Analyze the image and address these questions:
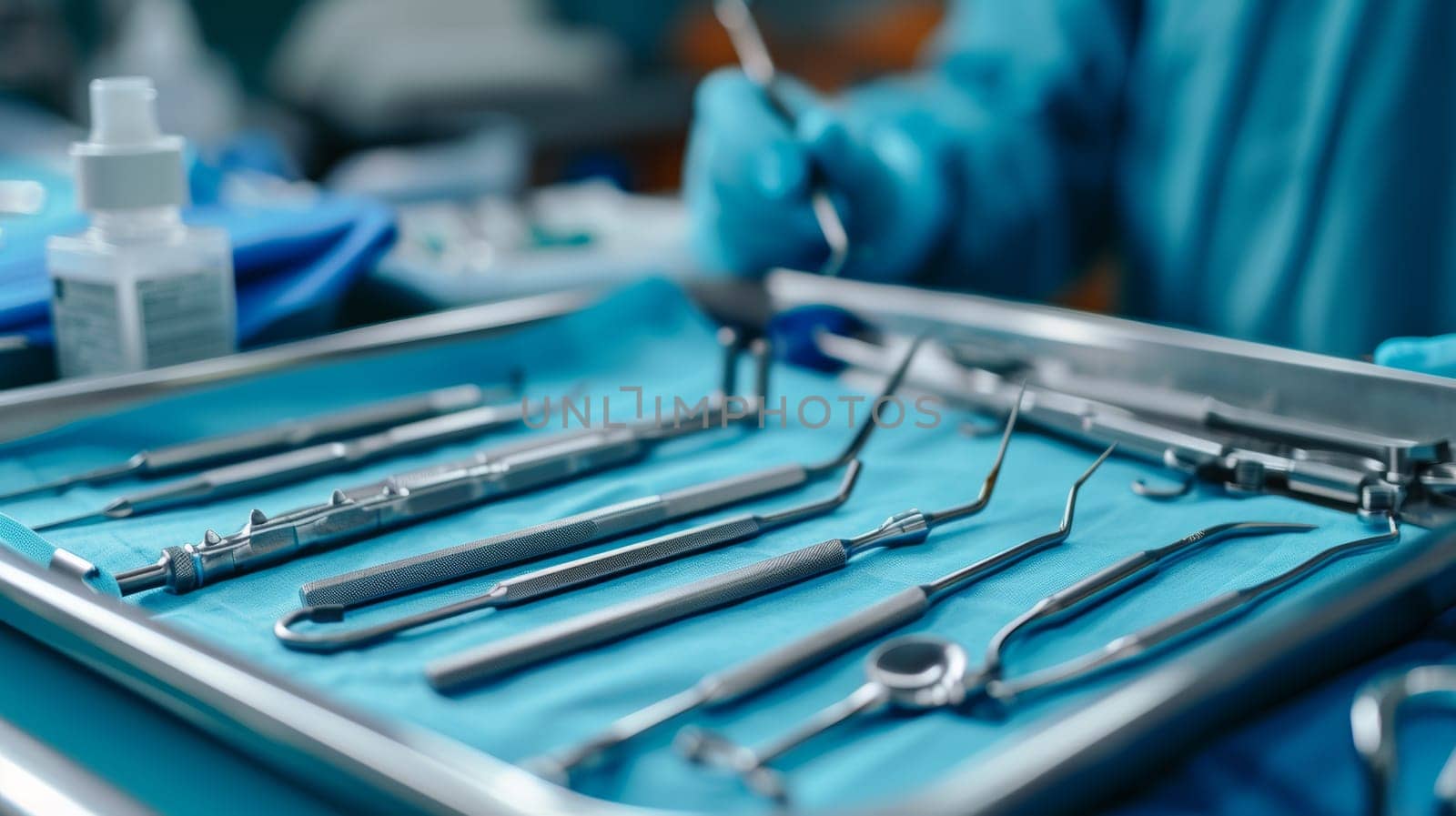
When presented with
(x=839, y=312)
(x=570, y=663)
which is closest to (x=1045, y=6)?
(x=839, y=312)

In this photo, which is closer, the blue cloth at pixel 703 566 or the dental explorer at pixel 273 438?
the blue cloth at pixel 703 566

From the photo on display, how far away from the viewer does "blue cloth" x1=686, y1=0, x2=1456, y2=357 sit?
63cm

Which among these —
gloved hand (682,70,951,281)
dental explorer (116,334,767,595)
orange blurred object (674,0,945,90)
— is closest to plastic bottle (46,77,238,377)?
dental explorer (116,334,767,595)

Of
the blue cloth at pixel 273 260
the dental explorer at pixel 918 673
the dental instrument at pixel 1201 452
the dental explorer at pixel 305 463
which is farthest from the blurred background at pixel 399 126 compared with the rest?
the dental explorer at pixel 918 673

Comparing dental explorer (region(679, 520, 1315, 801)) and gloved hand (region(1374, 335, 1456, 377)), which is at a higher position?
gloved hand (region(1374, 335, 1456, 377))

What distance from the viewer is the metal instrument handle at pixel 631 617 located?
0.25m

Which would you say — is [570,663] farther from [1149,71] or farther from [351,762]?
[1149,71]

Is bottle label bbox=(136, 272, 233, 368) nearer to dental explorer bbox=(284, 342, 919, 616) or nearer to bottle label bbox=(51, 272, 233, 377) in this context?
bottle label bbox=(51, 272, 233, 377)

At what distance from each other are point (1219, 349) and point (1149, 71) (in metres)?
0.36

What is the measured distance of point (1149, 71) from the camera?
0.73 metres

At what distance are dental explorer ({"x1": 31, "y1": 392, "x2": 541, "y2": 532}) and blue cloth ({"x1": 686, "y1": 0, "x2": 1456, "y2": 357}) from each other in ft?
0.72

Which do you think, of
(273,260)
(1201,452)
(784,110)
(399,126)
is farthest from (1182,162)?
(399,126)

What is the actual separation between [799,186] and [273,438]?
284 mm

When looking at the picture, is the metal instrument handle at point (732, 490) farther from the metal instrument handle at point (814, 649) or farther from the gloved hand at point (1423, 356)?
the gloved hand at point (1423, 356)
